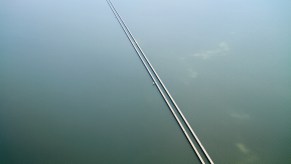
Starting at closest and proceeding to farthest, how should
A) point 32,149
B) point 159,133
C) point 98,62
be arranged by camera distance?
point 32,149, point 159,133, point 98,62

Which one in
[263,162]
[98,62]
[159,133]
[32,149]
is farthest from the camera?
[98,62]

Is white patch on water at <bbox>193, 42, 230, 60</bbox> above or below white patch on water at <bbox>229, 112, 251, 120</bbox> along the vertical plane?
above

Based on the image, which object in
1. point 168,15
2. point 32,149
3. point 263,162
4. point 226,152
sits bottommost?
point 263,162

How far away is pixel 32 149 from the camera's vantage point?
3.49 m

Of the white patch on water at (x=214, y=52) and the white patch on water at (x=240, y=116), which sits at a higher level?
the white patch on water at (x=214, y=52)

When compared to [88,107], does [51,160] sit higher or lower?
lower

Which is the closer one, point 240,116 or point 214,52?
point 240,116

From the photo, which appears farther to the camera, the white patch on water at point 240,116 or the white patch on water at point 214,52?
the white patch on water at point 214,52

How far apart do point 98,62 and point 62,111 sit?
146 centimetres

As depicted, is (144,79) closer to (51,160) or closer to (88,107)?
(88,107)

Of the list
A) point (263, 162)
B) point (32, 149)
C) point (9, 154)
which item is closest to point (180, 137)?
point (263, 162)

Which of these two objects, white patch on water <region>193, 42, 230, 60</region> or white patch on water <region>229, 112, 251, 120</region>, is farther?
white patch on water <region>193, 42, 230, 60</region>

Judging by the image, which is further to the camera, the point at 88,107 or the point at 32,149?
the point at 88,107

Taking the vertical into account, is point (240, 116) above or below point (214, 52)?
below
